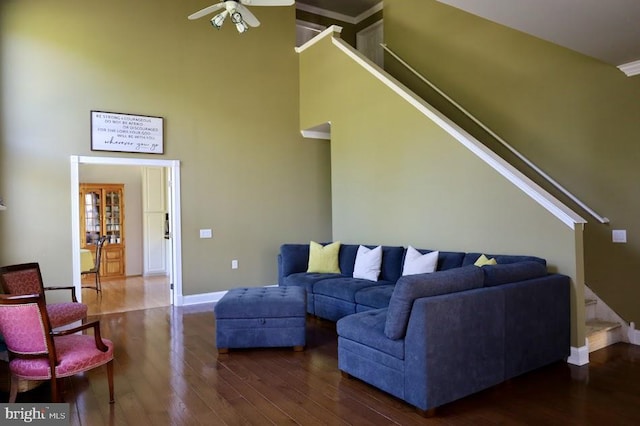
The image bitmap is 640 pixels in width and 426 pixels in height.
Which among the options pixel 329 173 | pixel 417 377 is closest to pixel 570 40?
pixel 417 377

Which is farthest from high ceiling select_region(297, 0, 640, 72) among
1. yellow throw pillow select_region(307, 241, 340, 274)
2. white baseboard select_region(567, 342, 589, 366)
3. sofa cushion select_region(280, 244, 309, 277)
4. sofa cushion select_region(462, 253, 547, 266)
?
sofa cushion select_region(280, 244, 309, 277)

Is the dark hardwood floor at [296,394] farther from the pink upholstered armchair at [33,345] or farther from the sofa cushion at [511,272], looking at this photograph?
the sofa cushion at [511,272]

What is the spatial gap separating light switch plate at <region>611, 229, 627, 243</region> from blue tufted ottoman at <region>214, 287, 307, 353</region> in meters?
3.33

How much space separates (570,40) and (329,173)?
4.41 metres

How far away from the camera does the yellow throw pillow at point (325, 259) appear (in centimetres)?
583

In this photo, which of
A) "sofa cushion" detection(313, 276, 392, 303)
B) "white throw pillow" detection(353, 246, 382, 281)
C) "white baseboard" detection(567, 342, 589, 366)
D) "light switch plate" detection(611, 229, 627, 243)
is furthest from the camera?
"white throw pillow" detection(353, 246, 382, 281)

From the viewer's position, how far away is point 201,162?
6.55 meters

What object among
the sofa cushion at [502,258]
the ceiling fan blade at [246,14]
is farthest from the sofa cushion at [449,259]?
the ceiling fan blade at [246,14]

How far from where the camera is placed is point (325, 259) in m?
5.87

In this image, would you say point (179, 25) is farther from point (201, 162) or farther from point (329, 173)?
point (329, 173)

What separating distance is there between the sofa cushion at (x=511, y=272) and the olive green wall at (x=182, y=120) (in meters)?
4.32

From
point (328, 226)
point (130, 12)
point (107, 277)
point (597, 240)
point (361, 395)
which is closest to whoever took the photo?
point (361, 395)

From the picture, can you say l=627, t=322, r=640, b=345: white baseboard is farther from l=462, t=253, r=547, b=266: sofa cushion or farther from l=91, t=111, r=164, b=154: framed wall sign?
l=91, t=111, r=164, b=154: framed wall sign

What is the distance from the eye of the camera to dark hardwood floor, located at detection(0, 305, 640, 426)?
9.29ft
